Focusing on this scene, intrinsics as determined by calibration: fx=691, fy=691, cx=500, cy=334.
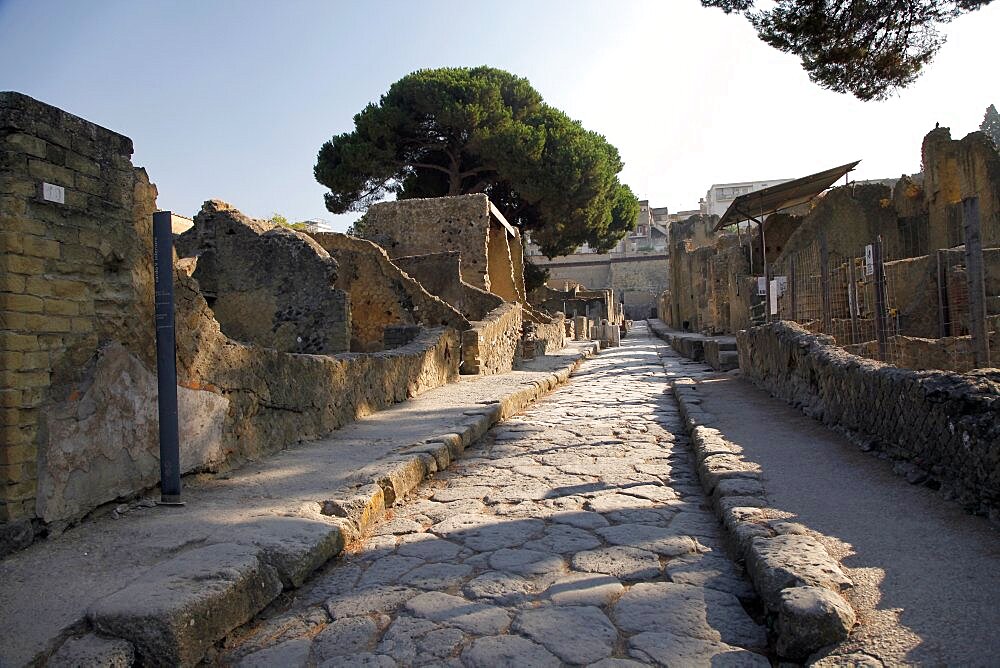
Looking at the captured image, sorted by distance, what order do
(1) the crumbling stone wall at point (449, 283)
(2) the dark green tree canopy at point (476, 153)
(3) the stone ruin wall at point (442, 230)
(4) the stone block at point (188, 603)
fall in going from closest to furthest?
1. (4) the stone block at point (188, 603)
2. (1) the crumbling stone wall at point (449, 283)
3. (3) the stone ruin wall at point (442, 230)
4. (2) the dark green tree canopy at point (476, 153)

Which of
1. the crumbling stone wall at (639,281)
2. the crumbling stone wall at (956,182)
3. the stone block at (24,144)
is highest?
the crumbling stone wall at (639,281)

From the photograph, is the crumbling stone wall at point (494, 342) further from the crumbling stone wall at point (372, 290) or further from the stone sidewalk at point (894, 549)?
the stone sidewalk at point (894, 549)

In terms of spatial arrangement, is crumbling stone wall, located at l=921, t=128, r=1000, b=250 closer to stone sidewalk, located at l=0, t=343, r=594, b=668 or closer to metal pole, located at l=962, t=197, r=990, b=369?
metal pole, located at l=962, t=197, r=990, b=369

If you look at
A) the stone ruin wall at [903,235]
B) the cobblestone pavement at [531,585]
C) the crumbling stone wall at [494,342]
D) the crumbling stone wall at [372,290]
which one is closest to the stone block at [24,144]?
the cobblestone pavement at [531,585]

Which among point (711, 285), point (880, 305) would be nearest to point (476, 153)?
point (711, 285)

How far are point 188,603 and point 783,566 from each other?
2029 mm

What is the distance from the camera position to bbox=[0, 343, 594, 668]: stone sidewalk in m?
2.15

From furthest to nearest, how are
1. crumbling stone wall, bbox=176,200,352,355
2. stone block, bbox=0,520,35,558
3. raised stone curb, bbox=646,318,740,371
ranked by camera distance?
raised stone curb, bbox=646,318,740,371 < crumbling stone wall, bbox=176,200,352,355 < stone block, bbox=0,520,35,558

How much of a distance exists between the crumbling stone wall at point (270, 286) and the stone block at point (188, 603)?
6.22 metres

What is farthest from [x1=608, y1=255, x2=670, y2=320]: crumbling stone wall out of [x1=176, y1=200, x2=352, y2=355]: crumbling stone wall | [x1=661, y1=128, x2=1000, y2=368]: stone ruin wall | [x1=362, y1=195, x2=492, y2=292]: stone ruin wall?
[x1=176, y1=200, x2=352, y2=355]: crumbling stone wall

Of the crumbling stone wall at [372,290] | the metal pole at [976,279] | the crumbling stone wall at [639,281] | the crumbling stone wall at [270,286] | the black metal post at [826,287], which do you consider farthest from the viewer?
the crumbling stone wall at [639,281]

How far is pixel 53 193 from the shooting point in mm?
3158

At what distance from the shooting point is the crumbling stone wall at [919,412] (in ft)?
9.81

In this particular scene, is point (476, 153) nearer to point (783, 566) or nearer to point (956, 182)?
point (956, 182)
